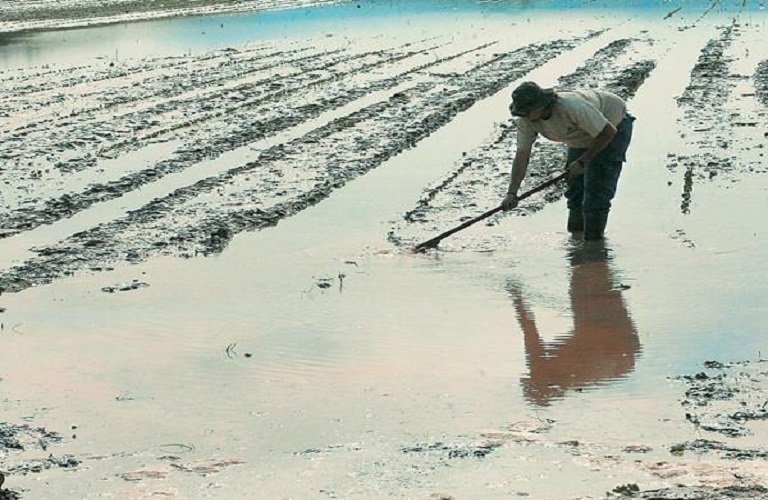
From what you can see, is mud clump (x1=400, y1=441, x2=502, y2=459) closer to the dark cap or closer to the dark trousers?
the dark cap

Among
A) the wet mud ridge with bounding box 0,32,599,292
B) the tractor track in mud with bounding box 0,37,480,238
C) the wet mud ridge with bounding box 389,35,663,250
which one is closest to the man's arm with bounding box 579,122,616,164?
the wet mud ridge with bounding box 389,35,663,250

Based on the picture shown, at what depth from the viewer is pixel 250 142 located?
1306 centimetres

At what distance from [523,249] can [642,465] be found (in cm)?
401

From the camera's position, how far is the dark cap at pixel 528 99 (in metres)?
8.28

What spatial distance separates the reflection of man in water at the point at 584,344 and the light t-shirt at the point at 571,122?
79 cm

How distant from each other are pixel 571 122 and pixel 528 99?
0.52 m

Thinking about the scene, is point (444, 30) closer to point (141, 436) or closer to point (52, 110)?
point (52, 110)

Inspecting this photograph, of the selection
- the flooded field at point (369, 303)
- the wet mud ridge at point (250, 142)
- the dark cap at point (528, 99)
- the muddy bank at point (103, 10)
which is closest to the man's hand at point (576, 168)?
the flooded field at point (369, 303)

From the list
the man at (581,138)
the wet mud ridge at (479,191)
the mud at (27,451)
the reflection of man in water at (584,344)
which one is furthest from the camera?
the wet mud ridge at (479,191)

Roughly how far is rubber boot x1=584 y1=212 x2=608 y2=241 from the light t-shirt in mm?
499

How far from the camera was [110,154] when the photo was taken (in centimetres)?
1259

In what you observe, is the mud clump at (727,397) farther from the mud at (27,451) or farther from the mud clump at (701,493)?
the mud at (27,451)

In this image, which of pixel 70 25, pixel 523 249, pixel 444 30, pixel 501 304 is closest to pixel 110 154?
pixel 523 249

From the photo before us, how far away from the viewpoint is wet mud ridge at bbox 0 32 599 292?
31.3ft
